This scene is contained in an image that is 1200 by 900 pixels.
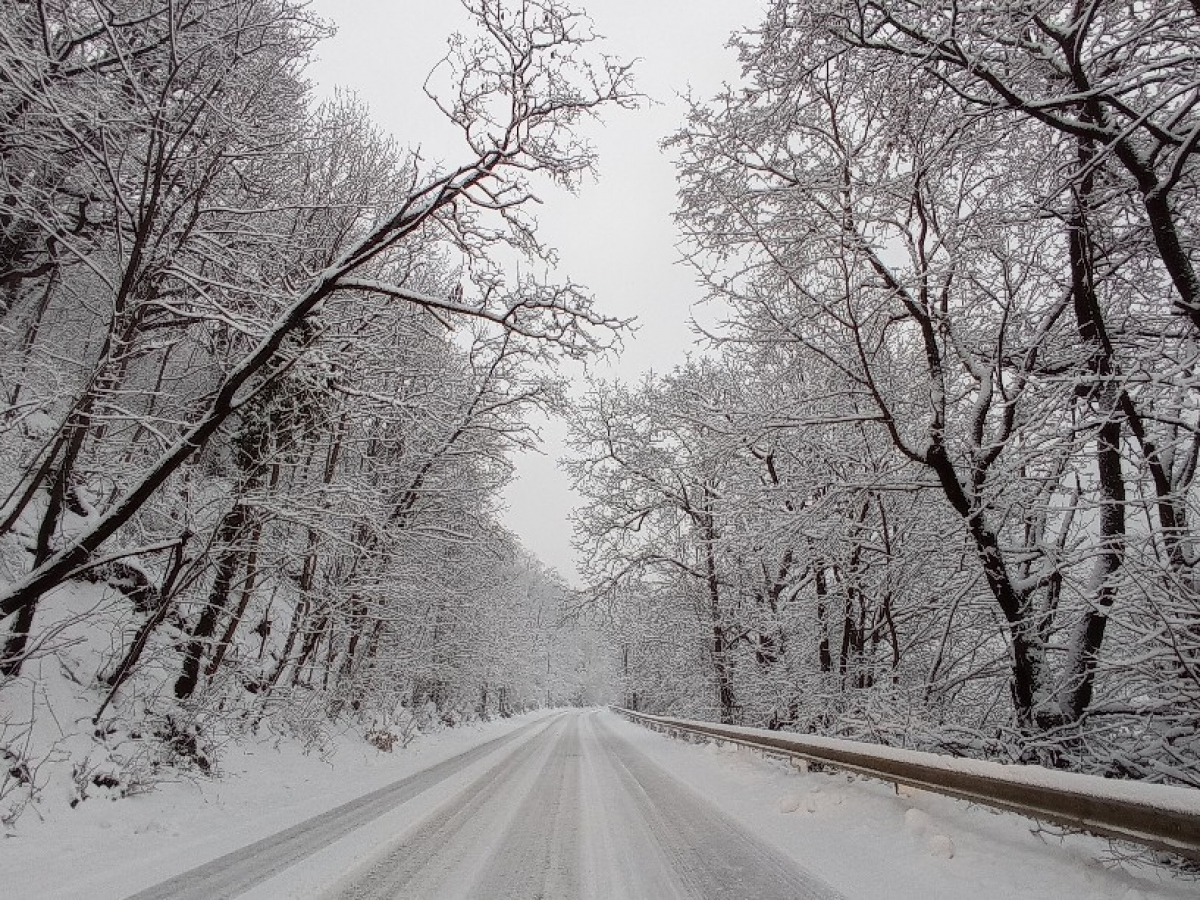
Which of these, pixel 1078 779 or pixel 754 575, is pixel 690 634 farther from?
pixel 1078 779

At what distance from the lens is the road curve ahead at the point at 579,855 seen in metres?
3.71

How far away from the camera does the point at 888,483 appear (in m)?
6.49

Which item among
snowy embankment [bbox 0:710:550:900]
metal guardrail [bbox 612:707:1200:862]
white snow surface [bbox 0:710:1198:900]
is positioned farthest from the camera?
snowy embankment [bbox 0:710:550:900]

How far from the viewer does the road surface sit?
3711mm

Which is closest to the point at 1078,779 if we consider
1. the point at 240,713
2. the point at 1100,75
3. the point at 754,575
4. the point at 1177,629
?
the point at 1177,629

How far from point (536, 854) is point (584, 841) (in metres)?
0.60

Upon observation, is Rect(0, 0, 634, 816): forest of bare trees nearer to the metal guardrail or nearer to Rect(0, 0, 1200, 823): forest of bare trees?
Rect(0, 0, 1200, 823): forest of bare trees

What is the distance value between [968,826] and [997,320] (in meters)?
5.31

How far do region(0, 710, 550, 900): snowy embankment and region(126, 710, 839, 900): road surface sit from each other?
34cm

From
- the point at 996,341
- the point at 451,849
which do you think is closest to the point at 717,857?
the point at 451,849

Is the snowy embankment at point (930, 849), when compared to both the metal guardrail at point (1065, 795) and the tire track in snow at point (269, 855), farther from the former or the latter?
the tire track in snow at point (269, 855)

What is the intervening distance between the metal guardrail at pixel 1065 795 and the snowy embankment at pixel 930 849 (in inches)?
10.3

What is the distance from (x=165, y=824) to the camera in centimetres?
562

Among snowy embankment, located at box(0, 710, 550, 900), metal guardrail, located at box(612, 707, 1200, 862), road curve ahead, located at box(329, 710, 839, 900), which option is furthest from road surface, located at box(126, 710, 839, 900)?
metal guardrail, located at box(612, 707, 1200, 862)
